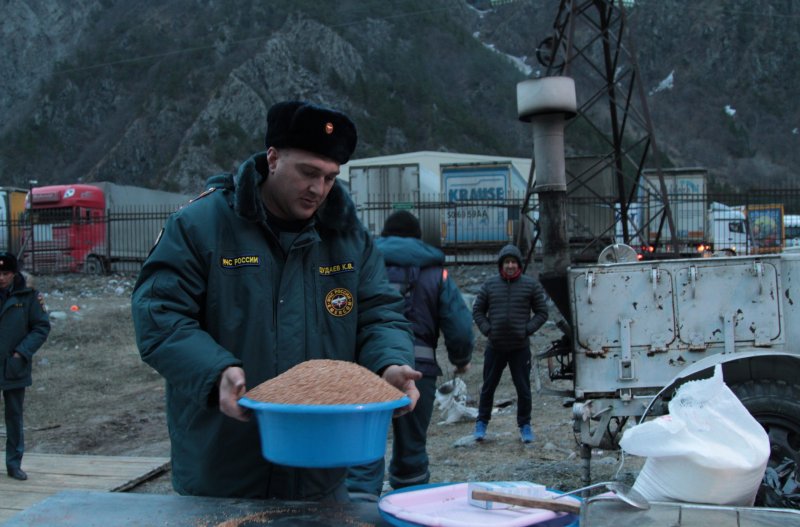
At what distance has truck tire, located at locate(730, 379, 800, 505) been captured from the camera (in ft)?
13.2

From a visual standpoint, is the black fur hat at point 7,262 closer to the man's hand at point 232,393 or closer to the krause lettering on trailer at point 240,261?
the krause lettering on trailer at point 240,261

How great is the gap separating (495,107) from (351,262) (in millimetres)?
75436

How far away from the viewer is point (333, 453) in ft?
6.05

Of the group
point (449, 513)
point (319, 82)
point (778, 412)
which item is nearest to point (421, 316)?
point (778, 412)

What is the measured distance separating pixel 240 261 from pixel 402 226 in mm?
3357

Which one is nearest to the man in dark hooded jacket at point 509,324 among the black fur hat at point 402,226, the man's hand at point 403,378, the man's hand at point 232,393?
the black fur hat at point 402,226

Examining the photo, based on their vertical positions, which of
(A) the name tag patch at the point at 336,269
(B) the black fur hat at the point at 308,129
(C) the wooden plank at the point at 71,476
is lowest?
(C) the wooden plank at the point at 71,476

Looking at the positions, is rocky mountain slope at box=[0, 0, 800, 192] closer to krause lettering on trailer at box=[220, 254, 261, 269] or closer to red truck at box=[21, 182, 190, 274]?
red truck at box=[21, 182, 190, 274]

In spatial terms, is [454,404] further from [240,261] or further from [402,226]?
[240,261]

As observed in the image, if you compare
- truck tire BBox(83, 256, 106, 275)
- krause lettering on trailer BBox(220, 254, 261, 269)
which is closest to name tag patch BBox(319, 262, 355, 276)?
krause lettering on trailer BBox(220, 254, 261, 269)

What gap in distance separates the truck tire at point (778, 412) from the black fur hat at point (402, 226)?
2.47m

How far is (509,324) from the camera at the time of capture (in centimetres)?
737

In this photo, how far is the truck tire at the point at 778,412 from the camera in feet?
13.2

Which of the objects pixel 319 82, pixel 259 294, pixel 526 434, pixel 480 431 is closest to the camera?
pixel 259 294
